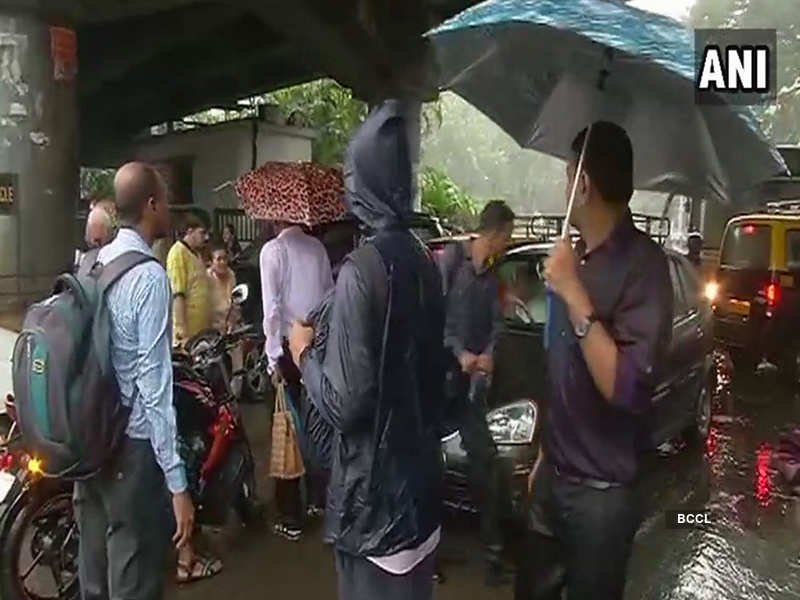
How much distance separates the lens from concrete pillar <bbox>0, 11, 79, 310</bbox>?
31.8ft

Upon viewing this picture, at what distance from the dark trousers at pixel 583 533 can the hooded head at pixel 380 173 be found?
0.88m

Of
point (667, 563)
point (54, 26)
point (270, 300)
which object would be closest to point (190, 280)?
point (270, 300)

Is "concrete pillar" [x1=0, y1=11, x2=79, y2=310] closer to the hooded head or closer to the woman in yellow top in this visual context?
the woman in yellow top

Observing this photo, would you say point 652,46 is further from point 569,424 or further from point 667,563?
point 667,563

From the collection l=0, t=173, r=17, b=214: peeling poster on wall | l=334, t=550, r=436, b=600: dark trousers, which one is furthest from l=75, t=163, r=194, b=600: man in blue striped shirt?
l=0, t=173, r=17, b=214: peeling poster on wall

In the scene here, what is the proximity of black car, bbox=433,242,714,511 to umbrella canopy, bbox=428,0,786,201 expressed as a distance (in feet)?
1.87

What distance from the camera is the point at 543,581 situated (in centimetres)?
290

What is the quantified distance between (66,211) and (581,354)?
350 inches

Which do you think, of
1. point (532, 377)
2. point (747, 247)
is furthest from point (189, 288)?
point (747, 247)

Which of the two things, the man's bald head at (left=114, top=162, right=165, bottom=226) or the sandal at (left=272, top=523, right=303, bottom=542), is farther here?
the sandal at (left=272, top=523, right=303, bottom=542)

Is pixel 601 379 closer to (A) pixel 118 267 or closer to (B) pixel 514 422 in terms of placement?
(A) pixel 118 267

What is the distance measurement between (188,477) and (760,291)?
8.60 metres

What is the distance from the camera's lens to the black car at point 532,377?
17.7 ft

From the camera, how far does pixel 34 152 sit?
9852 mm
